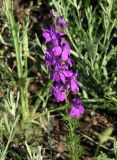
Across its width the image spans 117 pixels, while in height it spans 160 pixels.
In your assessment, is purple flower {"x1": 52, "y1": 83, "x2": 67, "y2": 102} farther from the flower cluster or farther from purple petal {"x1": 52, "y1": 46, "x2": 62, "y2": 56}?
purple petal {"x1": 52, "y1": 46, "x2": 62, "y2": 56}

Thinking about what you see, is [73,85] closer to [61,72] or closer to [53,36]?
[61,72]

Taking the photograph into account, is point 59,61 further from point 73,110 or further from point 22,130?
point 22,130

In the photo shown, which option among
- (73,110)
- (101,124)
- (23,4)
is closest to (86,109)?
(101,124)

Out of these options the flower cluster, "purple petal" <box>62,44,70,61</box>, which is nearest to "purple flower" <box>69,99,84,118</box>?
the flower cluster

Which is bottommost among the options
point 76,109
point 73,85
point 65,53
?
point 76,109

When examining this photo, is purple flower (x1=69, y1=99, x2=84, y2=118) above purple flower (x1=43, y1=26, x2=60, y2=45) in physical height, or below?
below

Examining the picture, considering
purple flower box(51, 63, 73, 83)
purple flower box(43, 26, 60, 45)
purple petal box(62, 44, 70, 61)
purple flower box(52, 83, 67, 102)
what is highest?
purple flower box(43, 26, 60, 45)

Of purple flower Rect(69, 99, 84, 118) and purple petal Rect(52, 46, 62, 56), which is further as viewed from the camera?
purple flower Rect(69, 99, 84, 118)

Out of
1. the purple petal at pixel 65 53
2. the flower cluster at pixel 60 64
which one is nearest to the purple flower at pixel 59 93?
the flower cluster at pixel 60 64

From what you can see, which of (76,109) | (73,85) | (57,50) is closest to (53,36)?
(57,50)

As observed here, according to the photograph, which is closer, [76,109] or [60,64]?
[60,64]

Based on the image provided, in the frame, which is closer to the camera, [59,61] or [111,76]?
[59,61]
